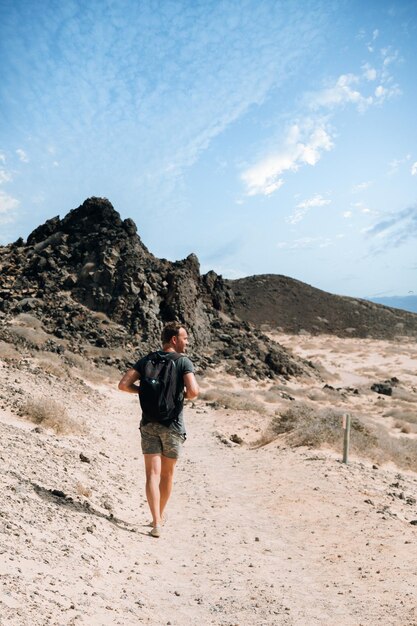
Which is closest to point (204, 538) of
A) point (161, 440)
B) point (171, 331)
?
point (161, 440)

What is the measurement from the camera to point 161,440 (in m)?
5.61

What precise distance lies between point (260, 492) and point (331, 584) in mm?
3636

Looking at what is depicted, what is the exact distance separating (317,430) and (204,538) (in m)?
6.27

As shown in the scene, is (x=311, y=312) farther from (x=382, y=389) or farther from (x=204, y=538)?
(x=204, y=538)

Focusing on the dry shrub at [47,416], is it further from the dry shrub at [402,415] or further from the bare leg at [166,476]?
the dry shrub at [402,415]

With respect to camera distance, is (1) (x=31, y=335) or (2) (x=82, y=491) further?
(1) (x=31, y=335)

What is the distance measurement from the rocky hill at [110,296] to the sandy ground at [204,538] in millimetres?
16695

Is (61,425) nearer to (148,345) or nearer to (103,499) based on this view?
(103,499)

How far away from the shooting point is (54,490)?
19.9 feet

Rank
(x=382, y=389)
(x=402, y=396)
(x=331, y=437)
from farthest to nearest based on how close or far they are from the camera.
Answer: (x=382, y=389), (x=402, y=396), (x=331, y=437)

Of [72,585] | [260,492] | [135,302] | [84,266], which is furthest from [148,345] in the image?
[72,585]

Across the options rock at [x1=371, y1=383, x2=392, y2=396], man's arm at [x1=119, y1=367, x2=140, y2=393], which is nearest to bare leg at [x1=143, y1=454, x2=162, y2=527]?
man's arm at [x1=119, y1=367, x2=140, y2=393]

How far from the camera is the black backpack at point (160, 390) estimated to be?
5465mm

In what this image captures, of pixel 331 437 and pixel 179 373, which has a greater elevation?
pixel 179 373
